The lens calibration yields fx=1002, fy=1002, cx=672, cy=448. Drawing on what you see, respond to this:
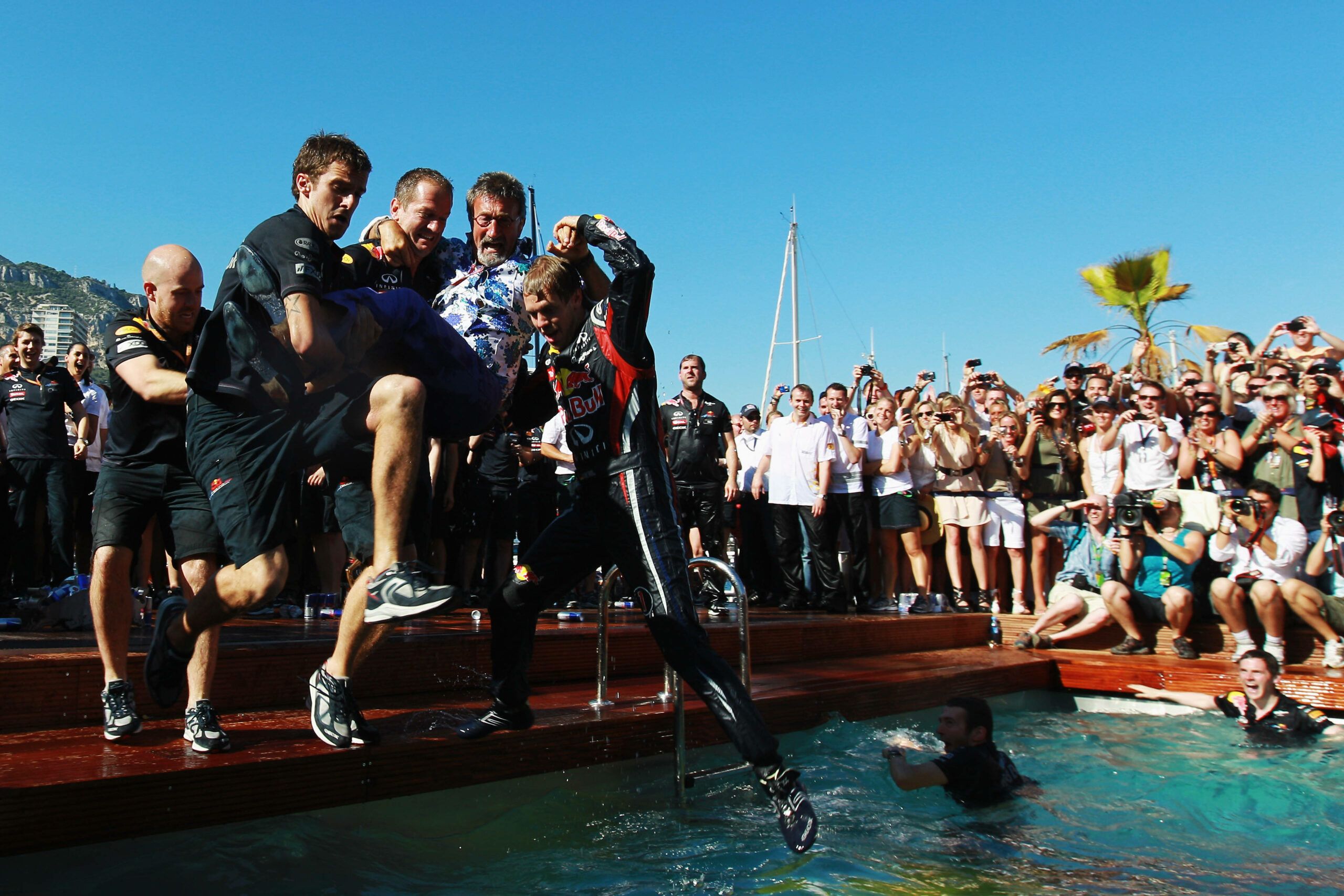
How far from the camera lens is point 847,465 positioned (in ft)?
31.4

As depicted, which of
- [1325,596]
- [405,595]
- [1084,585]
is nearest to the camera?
[405,595]

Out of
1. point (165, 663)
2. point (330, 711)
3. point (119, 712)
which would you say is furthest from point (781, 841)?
point (119, 712)

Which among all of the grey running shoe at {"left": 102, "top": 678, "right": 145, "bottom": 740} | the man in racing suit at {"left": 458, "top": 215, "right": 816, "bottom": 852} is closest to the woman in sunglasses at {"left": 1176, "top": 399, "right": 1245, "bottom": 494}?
the man in racing suit at {"left": 458, "top": 215, "right": 816, "bottom": 852}

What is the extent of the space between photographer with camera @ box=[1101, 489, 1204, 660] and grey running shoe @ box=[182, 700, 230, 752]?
706 cm

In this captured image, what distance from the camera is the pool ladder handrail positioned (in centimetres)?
447

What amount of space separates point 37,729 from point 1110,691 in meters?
7.16

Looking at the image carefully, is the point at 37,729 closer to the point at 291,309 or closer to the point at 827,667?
the point at 291,309

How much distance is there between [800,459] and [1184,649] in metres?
3.60

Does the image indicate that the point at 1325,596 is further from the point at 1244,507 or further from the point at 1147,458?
the point at 1147,458

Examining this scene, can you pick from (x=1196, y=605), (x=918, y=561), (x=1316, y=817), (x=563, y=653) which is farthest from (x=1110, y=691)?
(x=563, y=653)

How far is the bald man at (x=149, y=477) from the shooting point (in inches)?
148

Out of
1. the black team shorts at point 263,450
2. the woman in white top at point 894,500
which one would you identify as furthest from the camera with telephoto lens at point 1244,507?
the black team shorts at point 263,450

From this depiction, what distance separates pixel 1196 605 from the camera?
8.41 m

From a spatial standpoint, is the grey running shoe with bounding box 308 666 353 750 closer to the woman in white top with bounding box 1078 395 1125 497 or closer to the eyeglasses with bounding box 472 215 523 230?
the eyeglasses with bounding box 472 215 523 230
